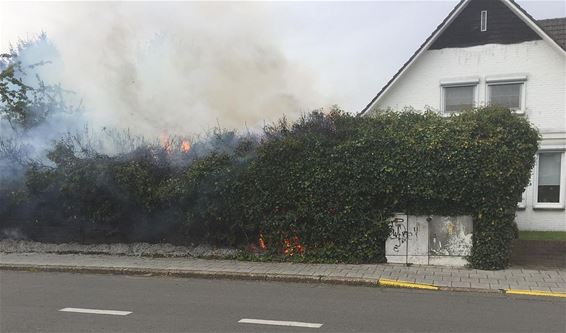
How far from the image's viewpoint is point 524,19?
13188 millimetres

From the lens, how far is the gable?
44.1ft

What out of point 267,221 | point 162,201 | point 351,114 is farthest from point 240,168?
point 351,114

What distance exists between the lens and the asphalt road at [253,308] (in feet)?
17.0

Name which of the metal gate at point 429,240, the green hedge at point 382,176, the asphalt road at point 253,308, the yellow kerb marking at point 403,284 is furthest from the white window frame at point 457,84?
the asphalt road at point 253,308

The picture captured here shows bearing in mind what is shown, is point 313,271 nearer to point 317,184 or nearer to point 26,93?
point 317,184

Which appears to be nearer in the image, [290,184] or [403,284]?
[403,284]

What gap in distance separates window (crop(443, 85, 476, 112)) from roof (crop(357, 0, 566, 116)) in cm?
138

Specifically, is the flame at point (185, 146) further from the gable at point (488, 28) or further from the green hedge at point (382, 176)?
the gable at point (488, 28)

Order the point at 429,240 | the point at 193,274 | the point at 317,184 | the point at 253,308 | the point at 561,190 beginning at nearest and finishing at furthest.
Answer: the point at 253,308 < the point at 193,274 < the point at 429,240 < the point at 317,184 < the point at 561,190

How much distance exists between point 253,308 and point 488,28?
1136 cm

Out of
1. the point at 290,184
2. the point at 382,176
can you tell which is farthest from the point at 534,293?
the point at 290,184

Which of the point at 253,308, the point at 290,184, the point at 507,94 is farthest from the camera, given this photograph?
the point at 507,94

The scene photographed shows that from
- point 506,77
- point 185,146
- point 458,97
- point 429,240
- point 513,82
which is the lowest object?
point 429,240

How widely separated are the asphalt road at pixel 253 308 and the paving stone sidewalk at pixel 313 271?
31cm
